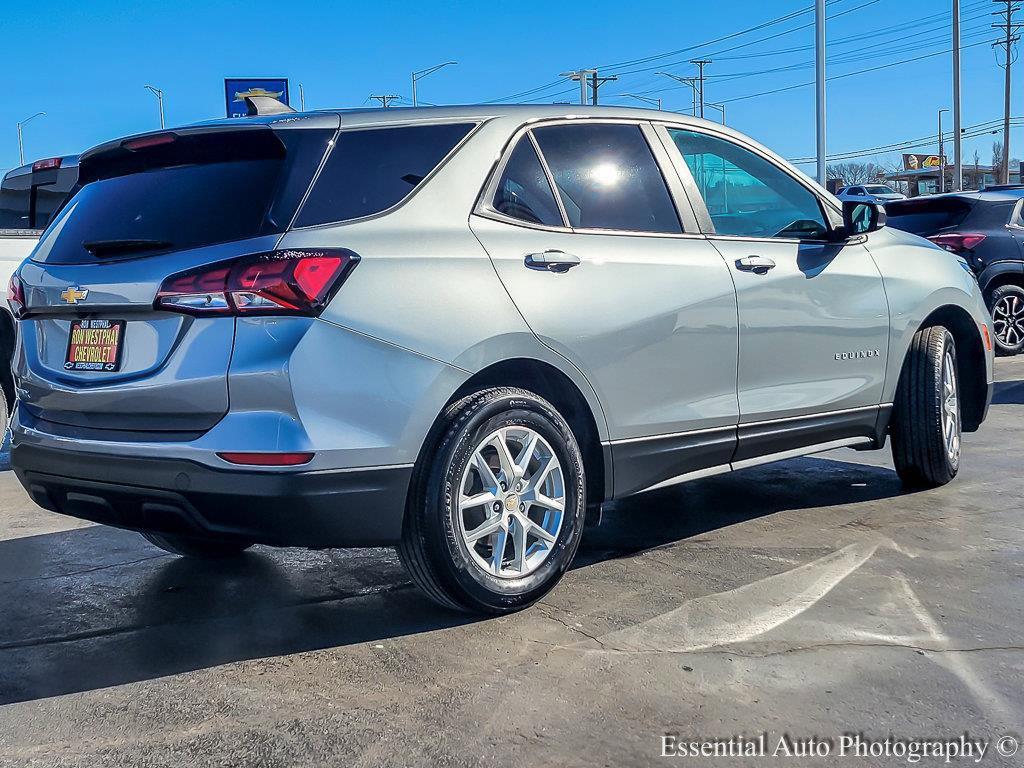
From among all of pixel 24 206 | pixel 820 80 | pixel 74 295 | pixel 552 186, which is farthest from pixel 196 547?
pixel 820 80

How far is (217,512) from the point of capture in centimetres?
348

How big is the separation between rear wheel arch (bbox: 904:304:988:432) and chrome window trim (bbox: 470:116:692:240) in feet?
6.71

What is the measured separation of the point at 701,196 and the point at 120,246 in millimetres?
2377

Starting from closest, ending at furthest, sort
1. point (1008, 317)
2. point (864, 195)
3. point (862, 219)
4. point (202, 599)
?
point (202, 599) < point (862, 219) < point (1008, 317) < point (864, 195)

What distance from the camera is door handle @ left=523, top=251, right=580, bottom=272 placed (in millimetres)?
4027

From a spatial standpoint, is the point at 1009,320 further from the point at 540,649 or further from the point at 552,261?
the point at 540,649

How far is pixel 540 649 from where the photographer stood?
12.1ft

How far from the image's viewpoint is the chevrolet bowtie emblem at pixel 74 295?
3.76 metres

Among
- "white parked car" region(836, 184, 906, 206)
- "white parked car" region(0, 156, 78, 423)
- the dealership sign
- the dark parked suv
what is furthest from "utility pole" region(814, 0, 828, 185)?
the dealership sign

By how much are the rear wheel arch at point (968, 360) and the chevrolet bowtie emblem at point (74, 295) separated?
4.23m

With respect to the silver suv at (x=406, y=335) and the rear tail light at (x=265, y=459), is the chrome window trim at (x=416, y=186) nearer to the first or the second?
the silver suv at (x=406, y=335)

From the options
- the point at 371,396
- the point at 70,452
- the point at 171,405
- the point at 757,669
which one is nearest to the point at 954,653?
the point at 757,669

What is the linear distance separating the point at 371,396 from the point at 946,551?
2637mm

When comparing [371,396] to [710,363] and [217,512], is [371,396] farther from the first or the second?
[710,363]
